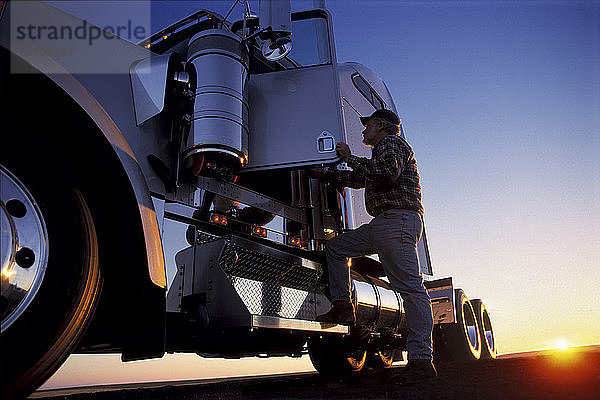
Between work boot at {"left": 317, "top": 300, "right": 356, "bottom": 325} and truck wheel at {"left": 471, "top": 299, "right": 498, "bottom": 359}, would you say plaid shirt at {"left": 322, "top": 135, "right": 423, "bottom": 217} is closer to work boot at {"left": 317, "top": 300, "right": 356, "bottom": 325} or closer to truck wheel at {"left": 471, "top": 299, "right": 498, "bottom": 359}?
work boot at {"left": 317, "top": 300, "right": 356, "bottom": 325}

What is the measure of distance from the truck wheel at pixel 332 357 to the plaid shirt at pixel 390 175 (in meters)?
1.82

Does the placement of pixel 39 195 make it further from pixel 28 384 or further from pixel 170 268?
pixel 170 268

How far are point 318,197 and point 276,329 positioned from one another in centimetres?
118

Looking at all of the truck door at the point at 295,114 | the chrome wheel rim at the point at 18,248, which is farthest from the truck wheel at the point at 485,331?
the chrome wheel rim at the point at 18,248

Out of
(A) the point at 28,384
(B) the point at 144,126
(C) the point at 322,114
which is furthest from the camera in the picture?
(C) the point at 322,114

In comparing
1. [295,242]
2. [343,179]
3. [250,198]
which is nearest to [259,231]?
[250,198]

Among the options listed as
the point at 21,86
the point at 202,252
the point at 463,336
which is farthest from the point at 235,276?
the point at 463,336

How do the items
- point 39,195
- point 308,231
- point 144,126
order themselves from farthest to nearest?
point 308,231, point 144,126, point 39,195

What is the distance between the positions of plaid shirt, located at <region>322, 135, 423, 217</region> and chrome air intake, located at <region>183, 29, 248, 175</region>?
0.73m

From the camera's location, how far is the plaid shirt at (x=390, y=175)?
9.68 ft

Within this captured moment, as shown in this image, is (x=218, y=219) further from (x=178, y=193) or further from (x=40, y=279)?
(x=40, y=279)

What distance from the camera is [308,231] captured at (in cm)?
346

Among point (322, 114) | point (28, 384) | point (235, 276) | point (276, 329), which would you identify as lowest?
point (28, 384)

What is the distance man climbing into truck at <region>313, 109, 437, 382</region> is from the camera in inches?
112
